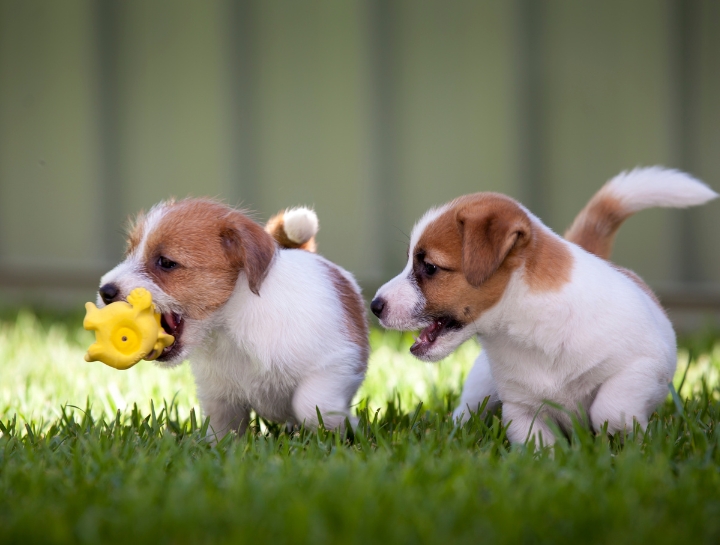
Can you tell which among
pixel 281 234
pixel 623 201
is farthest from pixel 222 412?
pixel 623 201

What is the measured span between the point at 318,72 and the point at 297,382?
5276mm

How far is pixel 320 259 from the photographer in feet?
13.6

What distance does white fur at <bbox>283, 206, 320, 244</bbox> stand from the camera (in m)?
4.31

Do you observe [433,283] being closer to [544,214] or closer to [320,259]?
[320,259]

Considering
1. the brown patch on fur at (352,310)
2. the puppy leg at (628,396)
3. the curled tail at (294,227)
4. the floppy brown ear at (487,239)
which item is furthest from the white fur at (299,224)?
the puppy leg at (628,396)

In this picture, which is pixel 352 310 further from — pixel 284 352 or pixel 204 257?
pixel 204 257

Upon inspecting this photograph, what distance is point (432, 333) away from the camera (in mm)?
3615

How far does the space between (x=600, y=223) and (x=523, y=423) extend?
1333mm

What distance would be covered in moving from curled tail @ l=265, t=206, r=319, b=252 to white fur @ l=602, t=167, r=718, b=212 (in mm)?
1568

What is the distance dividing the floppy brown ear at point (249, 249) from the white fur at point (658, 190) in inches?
75.2

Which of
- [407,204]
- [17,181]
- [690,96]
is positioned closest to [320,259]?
[407,204]

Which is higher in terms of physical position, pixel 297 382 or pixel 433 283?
pixel 433 283

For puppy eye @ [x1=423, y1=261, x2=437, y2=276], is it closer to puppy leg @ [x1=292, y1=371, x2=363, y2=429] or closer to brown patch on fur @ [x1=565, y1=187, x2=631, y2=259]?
puppy leg @ [x1=292, y1=371, x2=363, y2=429]

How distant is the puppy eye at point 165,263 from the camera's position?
351 centimetres
